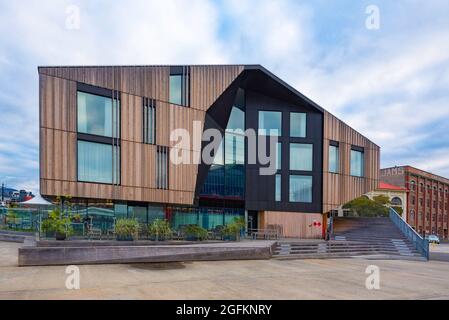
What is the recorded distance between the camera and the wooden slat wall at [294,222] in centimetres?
2781

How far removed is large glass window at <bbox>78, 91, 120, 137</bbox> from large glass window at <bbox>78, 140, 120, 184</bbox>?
2.98 ft

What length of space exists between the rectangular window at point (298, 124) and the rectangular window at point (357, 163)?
5.73 meters

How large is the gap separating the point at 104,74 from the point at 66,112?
11.7ft

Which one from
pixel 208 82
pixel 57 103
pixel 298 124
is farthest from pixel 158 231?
pixel 298 124

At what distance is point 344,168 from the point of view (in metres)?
29.8

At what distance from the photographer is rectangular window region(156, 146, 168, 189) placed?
21.8 m

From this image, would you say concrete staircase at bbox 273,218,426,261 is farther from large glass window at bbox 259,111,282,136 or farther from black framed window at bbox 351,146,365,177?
large glass window at bbox 259,111,282,136

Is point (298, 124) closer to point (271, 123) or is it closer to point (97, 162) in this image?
point (271, 123)

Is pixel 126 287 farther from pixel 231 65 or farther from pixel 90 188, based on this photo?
pixel 231 65

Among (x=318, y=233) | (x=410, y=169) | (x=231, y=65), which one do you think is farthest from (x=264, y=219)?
(x=410, y=169)

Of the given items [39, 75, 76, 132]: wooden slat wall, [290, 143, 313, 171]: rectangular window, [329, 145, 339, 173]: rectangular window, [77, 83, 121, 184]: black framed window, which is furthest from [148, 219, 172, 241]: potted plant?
[329, 145, 339, 173]: rectangular window

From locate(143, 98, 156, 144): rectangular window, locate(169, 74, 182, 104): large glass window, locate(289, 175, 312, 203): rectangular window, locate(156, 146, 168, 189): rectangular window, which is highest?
locate(169, 74, 182, 104): large glass window

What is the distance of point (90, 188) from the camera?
19578mm
